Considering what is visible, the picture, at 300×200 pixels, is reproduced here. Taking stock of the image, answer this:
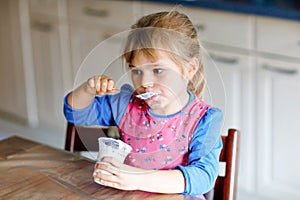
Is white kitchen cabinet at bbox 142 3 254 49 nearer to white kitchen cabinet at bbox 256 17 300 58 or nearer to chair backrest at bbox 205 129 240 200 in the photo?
white kitchen cabinet at bbox 256 17 300 58

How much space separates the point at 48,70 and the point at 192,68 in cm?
205

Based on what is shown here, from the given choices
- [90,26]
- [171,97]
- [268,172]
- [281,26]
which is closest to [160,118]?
[171,97]

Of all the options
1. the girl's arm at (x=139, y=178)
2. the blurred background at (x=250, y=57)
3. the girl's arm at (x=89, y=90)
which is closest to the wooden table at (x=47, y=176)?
the girl's arm at (x=139, y=178)

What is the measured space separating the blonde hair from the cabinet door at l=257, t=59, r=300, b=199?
1041 millimetres

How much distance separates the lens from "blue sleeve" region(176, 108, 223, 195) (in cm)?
108

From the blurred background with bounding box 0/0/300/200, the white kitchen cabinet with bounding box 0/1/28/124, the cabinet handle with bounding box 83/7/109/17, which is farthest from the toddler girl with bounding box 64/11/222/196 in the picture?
the white kitchen cabinet with bounding box 0/1/28/124

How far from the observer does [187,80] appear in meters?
1.09

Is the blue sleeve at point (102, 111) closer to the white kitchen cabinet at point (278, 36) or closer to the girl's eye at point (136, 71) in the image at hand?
the girl's eye at point (136, 71)

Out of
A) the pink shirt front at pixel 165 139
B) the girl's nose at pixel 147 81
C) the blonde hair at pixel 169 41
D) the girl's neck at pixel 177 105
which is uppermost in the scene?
the blonde hair at pixel 169 41

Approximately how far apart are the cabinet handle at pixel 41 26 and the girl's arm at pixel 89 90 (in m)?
Answer: 1.75

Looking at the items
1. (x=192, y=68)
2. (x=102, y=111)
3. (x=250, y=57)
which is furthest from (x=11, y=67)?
(x=192, y=68)

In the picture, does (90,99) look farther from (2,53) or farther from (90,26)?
(2,53)

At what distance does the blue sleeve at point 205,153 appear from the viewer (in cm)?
108

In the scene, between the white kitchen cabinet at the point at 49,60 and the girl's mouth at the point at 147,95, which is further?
the white kitchen cabinet at the point at 49,60
